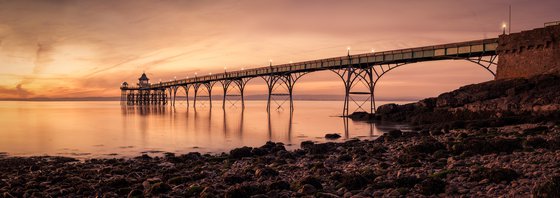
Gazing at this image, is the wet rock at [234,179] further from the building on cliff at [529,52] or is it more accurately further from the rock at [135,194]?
the building on cliff at [529,52]

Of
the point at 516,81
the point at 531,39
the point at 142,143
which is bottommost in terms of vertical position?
the point at 142,143

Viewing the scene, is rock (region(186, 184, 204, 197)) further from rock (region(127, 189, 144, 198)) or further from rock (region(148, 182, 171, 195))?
rock (region(127, 189, 144, 198))

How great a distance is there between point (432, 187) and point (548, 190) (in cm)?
255

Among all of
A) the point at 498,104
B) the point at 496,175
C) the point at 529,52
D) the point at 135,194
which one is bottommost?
the point at 135,194

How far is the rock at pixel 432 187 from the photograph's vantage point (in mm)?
10641

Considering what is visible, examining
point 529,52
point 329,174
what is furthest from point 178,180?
point 529,52

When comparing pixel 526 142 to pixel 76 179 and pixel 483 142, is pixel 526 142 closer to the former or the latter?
pixel 483 142

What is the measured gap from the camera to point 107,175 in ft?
50.3

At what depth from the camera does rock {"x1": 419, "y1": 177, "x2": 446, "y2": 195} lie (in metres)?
10.6

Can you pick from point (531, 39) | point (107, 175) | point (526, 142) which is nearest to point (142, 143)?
point (107, 175)

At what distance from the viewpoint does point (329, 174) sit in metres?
14.0

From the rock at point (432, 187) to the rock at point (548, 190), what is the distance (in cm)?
209

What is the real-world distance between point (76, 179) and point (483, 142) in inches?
591

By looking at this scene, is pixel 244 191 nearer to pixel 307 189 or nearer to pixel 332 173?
pixel 307 189
